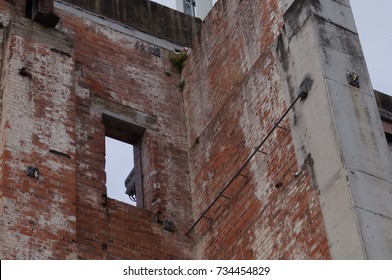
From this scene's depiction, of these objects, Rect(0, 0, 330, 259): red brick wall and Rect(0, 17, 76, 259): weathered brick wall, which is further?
Rect(0, 0, 330, 259): red brick wall

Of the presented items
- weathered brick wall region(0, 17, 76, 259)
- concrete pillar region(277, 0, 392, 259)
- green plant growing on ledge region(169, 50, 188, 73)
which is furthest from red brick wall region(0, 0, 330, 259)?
concrete pillar region(277, 0, 392, 259)

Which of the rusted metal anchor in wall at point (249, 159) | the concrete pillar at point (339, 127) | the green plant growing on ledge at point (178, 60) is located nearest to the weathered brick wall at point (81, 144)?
the green plant growing on ledge at point (178, 60)

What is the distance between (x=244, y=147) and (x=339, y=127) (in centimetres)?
268

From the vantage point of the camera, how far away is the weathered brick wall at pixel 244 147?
583 inches

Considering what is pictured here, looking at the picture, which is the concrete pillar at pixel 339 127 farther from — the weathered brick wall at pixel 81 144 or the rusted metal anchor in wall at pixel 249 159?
the weathered brick wall at pixel 81 144

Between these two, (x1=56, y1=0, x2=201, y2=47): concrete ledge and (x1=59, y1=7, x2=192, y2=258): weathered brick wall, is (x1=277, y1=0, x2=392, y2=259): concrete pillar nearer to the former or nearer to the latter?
(x1=59, y1=7, x2=192, y2=258): weathered brick wall

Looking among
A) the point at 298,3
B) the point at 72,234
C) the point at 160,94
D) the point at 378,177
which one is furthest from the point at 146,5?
the point at 378,177

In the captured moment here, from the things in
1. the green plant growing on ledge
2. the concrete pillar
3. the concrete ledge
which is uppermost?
the concrete ledge

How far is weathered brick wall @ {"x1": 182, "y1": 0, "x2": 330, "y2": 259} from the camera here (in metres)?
14.8

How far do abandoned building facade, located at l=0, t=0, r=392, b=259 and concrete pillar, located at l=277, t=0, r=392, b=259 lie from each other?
2 centimetres

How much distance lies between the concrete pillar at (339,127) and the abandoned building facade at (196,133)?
0.07 feet

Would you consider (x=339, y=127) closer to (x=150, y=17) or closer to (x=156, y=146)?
(x=156, y=146)

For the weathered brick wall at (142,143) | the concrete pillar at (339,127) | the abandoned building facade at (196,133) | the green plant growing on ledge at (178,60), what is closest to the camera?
the concrete pillar at (339,127)

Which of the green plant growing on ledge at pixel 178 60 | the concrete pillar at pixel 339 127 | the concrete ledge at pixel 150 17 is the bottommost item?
the concrete pillar at pixel 339 127
